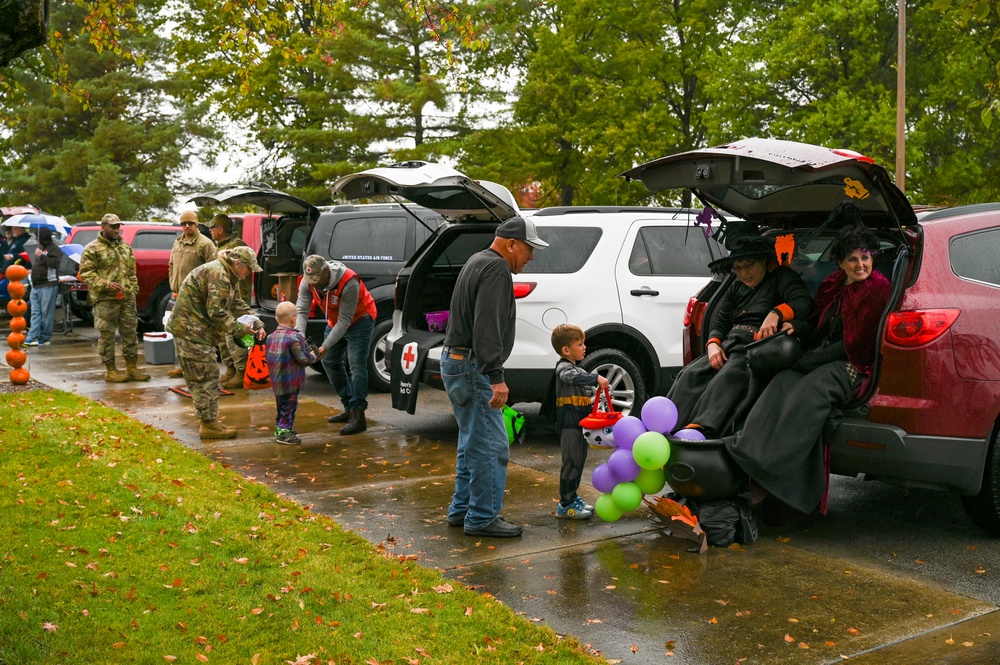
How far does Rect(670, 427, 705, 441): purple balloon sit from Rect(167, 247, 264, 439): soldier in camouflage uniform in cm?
435

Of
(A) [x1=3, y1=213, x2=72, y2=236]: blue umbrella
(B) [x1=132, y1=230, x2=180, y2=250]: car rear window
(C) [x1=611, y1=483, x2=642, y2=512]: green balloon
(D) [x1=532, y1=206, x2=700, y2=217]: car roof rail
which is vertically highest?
(A) [x1=3, y1=213, x2=72, y2=236]: blue umbrella

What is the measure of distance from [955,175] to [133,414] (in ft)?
68.1

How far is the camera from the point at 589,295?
845cm

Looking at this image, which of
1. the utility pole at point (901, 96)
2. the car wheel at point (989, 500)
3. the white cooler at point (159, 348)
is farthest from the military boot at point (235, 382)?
the utility pole at point (901, 96)

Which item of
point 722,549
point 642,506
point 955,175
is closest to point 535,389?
point 642,506

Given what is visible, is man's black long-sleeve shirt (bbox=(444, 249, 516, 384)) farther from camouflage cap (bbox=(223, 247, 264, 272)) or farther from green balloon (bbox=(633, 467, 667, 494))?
camouflage cap (bbox=(223, 247, 264, 272))

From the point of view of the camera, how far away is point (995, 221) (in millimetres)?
6004

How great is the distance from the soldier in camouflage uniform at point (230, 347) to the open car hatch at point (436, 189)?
3.27 m

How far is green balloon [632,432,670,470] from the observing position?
18.9 ft

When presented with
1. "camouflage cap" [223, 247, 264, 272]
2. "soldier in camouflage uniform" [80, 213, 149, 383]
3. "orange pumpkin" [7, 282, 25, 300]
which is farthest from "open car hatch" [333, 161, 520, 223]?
"orange pumpkin" [7, 282, 25, 300]

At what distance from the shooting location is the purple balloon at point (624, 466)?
594cm

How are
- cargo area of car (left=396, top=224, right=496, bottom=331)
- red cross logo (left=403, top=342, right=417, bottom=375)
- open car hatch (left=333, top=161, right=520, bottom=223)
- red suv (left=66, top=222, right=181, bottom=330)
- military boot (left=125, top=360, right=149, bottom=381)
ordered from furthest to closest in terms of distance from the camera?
red suv (left=66, top=222, right=181, bottom=330) < military boot (left=125, top=360, right=149, bottom=381) < cargo area of car (left=396, top=224, right=496, bottom=331) < red cross logo (left=403, top=342, right=417, bottom=375) < open car hatch (left=333, top=161, right=520, bottom=223)

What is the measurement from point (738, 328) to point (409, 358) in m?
3.06

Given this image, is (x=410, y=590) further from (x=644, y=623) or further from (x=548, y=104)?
(x=548, y=104)
